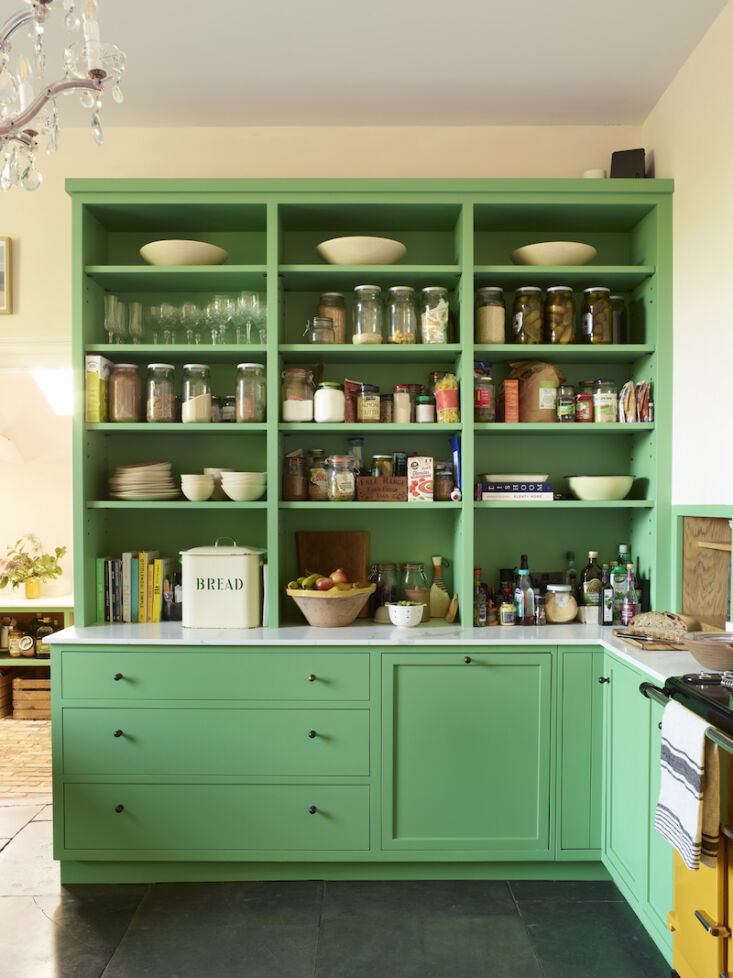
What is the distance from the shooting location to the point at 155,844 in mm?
2752

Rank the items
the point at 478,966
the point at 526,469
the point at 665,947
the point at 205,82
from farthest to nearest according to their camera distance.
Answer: the point at 526,469, the point at 205,82, the point at 478,966, the point at 665,947

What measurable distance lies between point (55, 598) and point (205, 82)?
3.00 m

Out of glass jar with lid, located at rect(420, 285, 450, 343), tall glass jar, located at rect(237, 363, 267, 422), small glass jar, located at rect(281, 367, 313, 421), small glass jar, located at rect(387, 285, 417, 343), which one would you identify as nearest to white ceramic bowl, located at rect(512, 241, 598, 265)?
glass jar with lid, located at rect(420, 285, 450, 343)

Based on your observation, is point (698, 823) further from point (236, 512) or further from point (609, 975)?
point (236, 512)

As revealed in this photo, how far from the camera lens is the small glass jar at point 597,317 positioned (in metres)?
3.05

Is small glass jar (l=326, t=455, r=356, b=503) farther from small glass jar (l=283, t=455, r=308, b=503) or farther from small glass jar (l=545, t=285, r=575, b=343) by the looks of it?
small glass jar (l=545, t=285, r=575, b=343)

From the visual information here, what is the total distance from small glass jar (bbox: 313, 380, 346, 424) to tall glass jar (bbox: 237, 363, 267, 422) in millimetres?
238

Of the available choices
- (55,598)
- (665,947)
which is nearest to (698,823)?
(665,947)

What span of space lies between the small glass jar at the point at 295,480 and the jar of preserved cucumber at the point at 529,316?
102 cm

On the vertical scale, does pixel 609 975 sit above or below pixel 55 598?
below

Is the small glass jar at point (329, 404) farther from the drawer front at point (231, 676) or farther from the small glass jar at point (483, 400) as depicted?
the drawer front at point (231, 676)

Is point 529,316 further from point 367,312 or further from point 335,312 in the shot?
point 335,312

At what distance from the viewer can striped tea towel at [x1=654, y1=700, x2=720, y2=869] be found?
171 cm

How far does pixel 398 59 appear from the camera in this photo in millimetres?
2816
